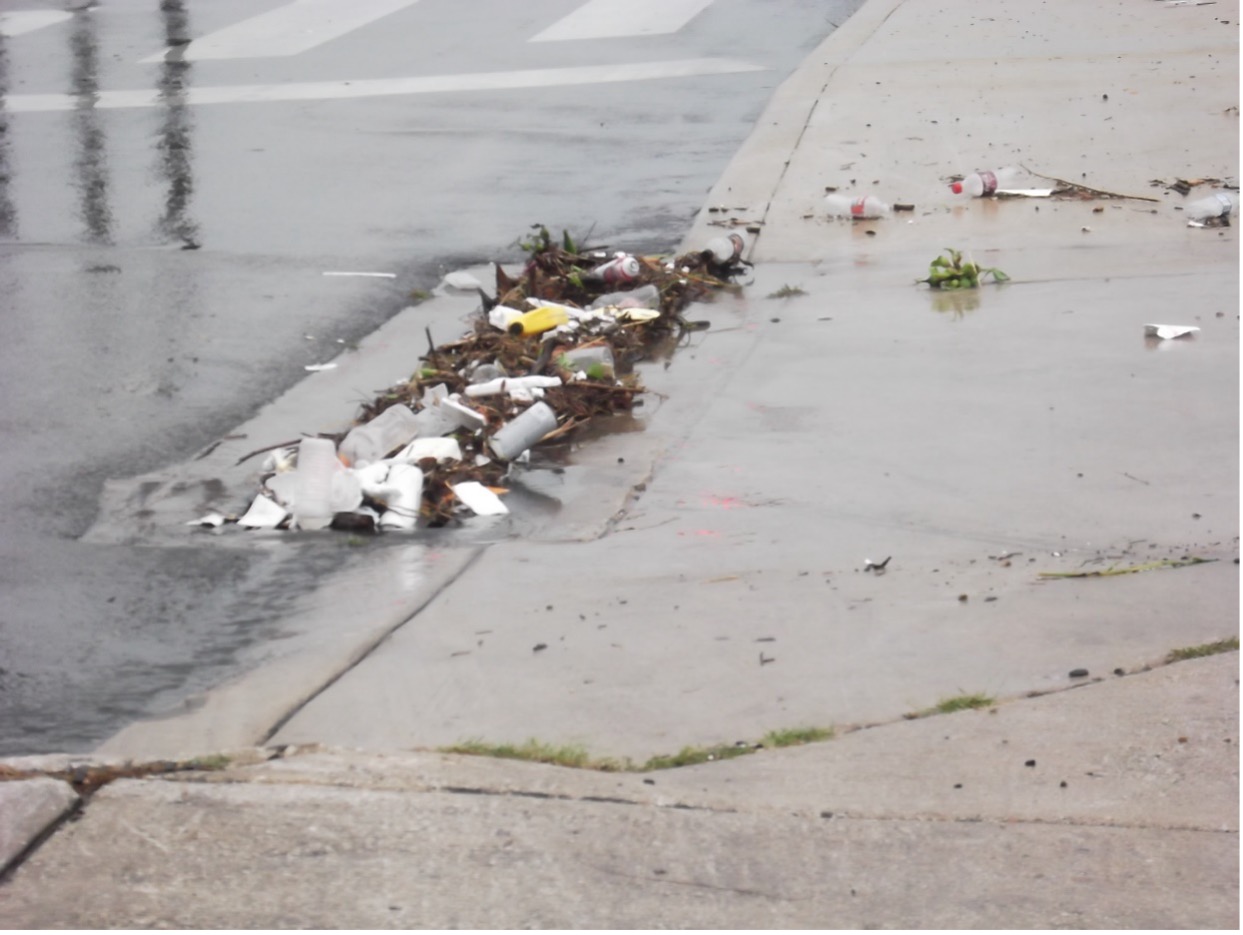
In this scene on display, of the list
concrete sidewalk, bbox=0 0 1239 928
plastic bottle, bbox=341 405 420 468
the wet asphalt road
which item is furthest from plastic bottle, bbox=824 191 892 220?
plastic bottle, bbox=341 405 420 468

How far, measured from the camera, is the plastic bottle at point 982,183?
9.22m

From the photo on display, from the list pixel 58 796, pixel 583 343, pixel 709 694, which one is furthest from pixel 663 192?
pixel 58 796

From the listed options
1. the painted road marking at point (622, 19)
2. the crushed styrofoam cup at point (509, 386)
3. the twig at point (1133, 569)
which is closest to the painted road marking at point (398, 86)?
the painted road marking at point (622, 19)

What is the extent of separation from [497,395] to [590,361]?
538 millimetres

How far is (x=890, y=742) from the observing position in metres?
3.81

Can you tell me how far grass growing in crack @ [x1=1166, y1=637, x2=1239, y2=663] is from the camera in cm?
413

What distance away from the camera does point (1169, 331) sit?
6.78 m

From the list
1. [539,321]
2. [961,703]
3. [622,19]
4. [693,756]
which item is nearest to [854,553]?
[961,703]

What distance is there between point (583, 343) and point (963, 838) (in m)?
3.95

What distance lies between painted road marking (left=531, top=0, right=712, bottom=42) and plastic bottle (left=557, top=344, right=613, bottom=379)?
8.83m

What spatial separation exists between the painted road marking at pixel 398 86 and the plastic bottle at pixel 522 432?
24.8 feet

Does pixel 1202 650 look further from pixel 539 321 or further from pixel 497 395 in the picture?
pixel 539 321

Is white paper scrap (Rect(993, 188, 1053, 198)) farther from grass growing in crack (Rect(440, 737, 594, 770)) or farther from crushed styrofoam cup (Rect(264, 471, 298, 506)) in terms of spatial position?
grass growing in crack (Rect(440, 737, 594, 770))

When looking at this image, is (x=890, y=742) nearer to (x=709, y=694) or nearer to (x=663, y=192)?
(x=709, y=694)
